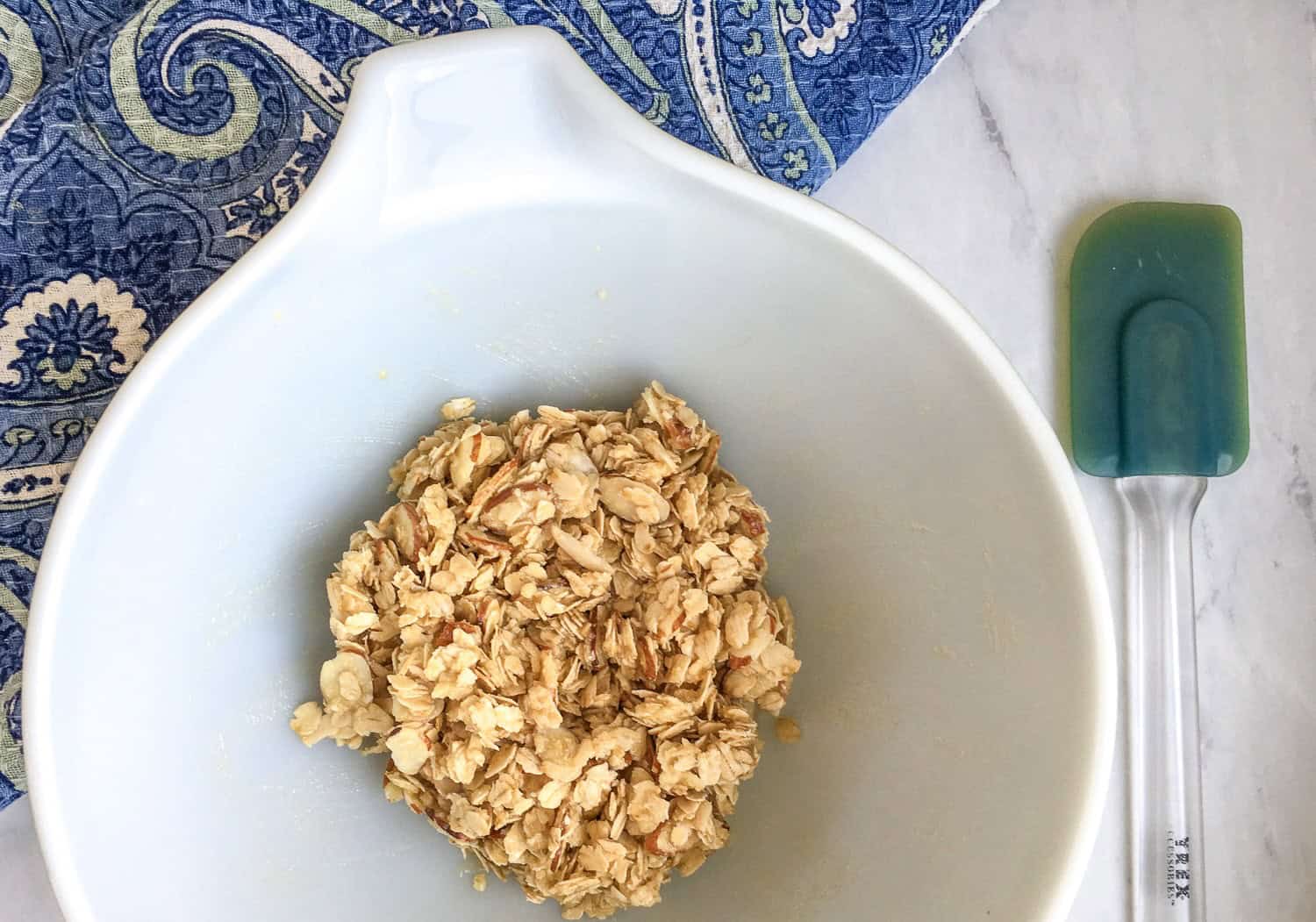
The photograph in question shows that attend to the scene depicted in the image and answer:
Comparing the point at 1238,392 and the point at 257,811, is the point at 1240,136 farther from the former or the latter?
the point at 257,811

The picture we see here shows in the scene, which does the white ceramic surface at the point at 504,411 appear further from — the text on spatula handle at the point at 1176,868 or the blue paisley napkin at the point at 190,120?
the text on spatula handle at the point at 1176,868

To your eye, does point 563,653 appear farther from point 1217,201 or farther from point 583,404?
point 1217,201

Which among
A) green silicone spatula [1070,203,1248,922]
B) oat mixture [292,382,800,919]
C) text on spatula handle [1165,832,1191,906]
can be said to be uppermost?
green silicone spatula [1070,203,1248,922]

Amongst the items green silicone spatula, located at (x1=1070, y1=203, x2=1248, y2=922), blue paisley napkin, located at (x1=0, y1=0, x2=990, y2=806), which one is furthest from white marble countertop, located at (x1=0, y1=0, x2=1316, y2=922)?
blue paisley napkin, located at (x1=0, y1=0, x2=990, y2=806)

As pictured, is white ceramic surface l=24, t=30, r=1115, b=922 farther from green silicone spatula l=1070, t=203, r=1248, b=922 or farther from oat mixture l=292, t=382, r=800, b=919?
green silicone spatula l=1070, t=203, r=1248, b=922

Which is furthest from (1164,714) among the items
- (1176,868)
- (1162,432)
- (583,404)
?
(583,404)
